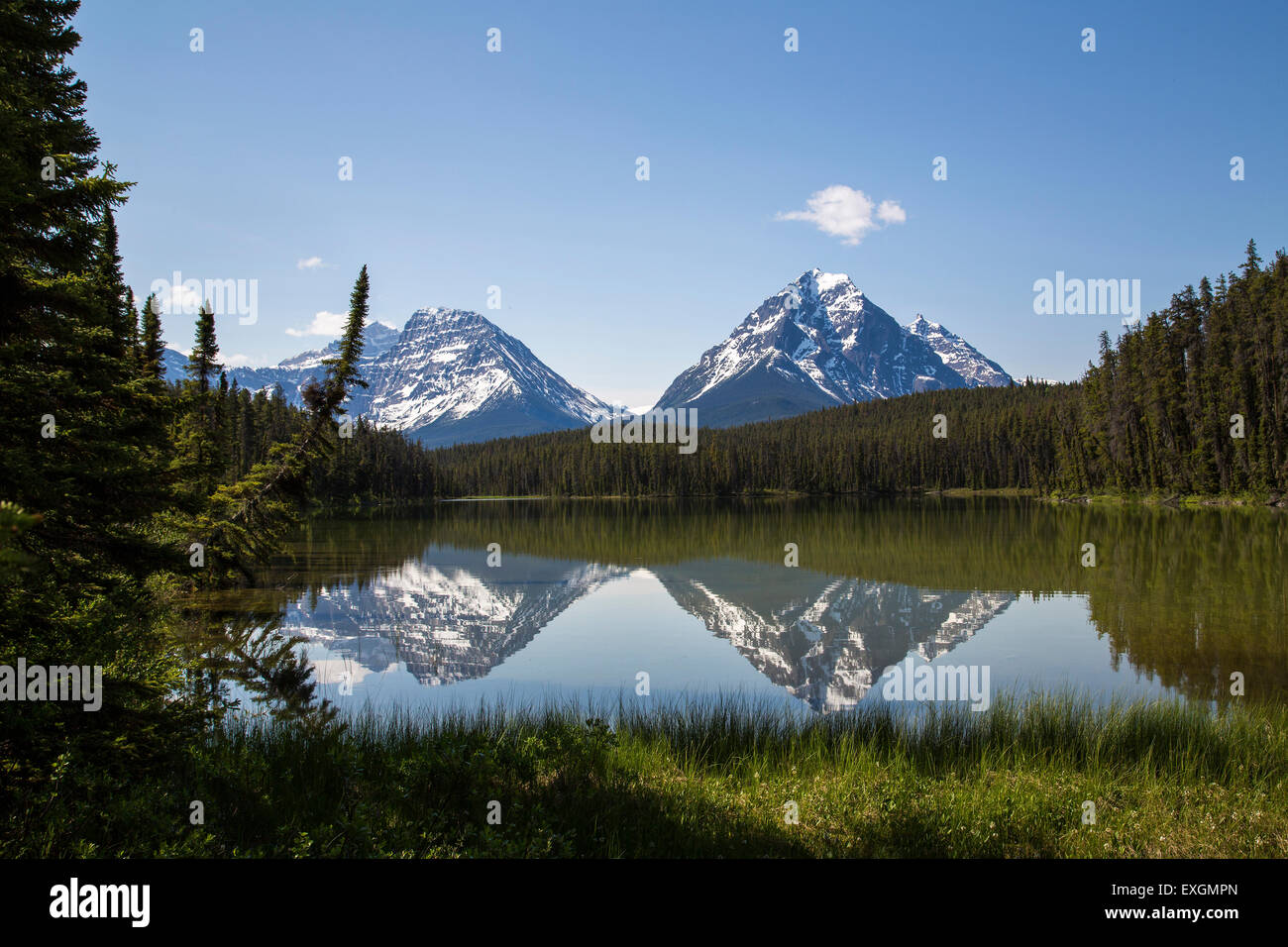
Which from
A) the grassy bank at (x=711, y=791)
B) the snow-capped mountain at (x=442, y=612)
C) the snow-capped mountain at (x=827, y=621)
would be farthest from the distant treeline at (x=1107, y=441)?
the grassy bank at (x=711, y=791)

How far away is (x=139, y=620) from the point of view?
1537 centimetres

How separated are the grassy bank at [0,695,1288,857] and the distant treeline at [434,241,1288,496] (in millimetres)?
69004

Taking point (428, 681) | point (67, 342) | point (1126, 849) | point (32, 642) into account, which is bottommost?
point (428, 681)

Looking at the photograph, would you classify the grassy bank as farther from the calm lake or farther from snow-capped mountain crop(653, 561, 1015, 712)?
snow-capped mountain crop(653, 561, 1015, 712)

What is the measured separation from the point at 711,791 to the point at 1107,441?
3987 inches

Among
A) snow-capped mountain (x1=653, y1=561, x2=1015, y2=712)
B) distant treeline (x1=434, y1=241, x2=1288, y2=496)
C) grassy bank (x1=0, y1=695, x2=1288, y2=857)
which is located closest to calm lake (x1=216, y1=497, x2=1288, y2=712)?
snow-capped mountain (x1=653, y1=561, x2=1015, y2=712)

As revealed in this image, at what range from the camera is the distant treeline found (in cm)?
6550

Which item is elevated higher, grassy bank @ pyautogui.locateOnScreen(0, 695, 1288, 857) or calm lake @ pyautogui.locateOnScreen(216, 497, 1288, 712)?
grassy bank @ pyautogui.locateOnScreen(0, 695, 1288, 857)
